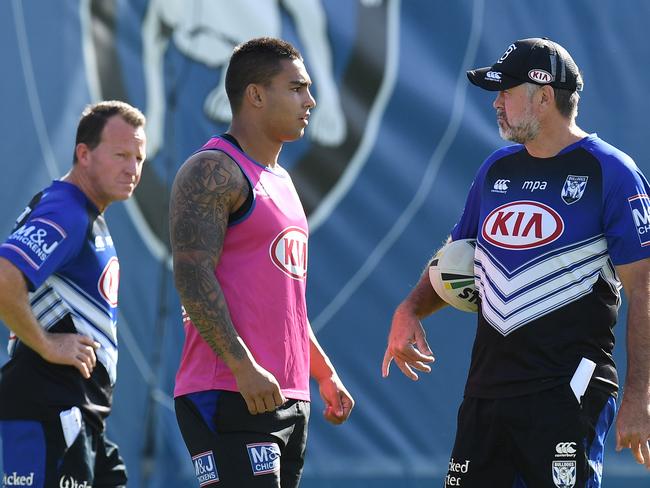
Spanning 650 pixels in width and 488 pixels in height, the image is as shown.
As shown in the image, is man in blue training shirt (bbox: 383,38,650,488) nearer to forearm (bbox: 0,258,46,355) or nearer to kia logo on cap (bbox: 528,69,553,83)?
kia logo on cap (bbox: 528,69,553,83)

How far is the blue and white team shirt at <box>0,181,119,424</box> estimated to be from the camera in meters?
3.87

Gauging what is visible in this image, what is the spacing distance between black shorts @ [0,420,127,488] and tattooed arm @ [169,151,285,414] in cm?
92

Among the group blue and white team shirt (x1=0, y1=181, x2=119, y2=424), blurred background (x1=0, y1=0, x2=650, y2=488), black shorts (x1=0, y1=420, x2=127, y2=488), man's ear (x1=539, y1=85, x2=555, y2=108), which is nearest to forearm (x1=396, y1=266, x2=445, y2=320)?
man's ear (x1=539, y1=85, x2=555, y2=108)

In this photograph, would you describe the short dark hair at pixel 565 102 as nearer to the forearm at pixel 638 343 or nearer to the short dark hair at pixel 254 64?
the forearm at pixel 638 343

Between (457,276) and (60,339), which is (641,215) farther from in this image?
(60,339)

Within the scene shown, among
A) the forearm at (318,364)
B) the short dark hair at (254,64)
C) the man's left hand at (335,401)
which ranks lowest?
the man's left hand at (335,401)

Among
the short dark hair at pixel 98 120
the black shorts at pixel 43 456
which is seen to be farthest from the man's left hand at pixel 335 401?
the short dark hair at pixel 98 120

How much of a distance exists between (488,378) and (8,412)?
5.53ft

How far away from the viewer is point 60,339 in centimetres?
388

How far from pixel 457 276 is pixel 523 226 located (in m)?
0.33

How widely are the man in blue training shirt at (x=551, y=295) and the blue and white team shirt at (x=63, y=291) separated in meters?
1.18

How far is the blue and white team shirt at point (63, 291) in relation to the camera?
3865mm

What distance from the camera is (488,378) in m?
3.64

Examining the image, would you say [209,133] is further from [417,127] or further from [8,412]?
[8,412]
